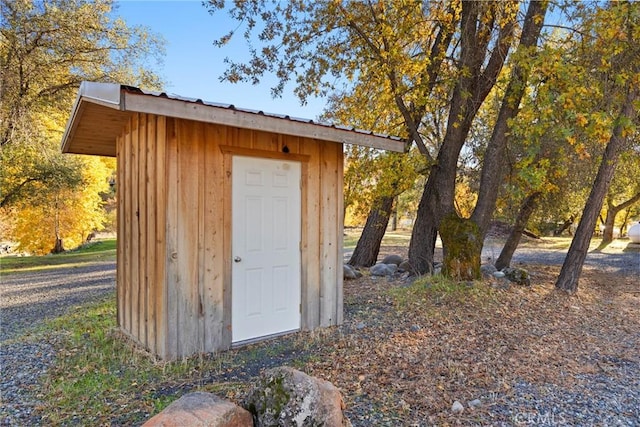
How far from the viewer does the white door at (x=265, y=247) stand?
432 cm

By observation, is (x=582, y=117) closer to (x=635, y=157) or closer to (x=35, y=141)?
(x=635, y=157)

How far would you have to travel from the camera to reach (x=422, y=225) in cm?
848

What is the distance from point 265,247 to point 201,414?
2.40 metres

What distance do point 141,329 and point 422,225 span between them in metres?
5.90

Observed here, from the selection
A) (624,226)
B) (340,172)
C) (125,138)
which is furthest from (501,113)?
(624,226)

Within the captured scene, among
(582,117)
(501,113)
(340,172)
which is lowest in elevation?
(340,172)

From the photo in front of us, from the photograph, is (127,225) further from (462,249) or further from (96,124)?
(462,249)

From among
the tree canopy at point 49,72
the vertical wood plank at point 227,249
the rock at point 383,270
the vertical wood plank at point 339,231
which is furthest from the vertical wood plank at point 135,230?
the tree canopy at point 49,72

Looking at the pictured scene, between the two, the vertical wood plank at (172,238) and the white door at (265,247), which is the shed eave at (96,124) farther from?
the white door at (265,247)

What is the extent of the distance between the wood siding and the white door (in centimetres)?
10

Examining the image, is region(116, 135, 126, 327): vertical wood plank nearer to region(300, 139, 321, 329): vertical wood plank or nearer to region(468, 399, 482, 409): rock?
region(300, 139, 321, 329): vertical wood plank

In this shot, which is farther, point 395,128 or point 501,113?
point 395,128

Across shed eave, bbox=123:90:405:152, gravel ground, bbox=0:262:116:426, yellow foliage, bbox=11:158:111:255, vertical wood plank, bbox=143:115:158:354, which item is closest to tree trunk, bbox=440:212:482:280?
shed eave, bbox=123:90:405:152

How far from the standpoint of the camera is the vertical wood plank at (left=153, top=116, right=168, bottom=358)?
382 centimetres
